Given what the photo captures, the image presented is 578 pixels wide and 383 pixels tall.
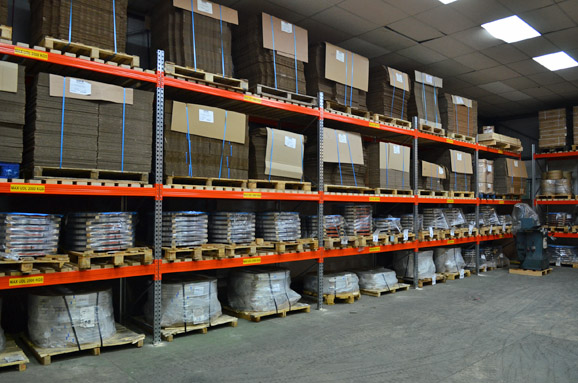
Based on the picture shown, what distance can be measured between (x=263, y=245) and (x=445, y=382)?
3.09 metres

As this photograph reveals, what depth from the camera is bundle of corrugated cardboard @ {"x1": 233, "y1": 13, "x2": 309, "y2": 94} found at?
22.2 ft

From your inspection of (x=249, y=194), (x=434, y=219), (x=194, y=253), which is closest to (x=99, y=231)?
(x=194, y=253)

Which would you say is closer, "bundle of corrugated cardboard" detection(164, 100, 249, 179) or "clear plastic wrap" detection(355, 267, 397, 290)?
"bundle of corrugated cardboard" detection(164, 100, 249, 179)

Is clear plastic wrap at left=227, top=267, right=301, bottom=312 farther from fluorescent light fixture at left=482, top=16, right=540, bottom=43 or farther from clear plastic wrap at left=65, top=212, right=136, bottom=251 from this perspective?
fluorescent light fixture at left=482, top=16, right=540, bottom=43

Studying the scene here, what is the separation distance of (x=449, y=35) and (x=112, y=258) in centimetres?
750

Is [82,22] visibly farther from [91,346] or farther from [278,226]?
[278,226]

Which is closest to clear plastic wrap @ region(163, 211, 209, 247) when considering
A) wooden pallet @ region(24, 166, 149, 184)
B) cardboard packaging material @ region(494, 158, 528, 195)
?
wooden pallet @ region(24, 166, 149, 184)

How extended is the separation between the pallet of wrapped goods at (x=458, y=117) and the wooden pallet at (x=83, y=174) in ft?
24.9

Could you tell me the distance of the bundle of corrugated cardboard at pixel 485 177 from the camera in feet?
37.7

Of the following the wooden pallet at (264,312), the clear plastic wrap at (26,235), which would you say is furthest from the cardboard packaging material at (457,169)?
the clear plastic wrap at (26,235)

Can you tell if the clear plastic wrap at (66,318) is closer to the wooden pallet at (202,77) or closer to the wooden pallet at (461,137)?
the wooden pallet at (202,77)

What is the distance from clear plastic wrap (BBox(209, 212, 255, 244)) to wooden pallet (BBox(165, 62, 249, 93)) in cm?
182

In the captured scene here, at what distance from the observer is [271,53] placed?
6801 mm

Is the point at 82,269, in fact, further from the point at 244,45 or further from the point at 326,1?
the point at 326,1
